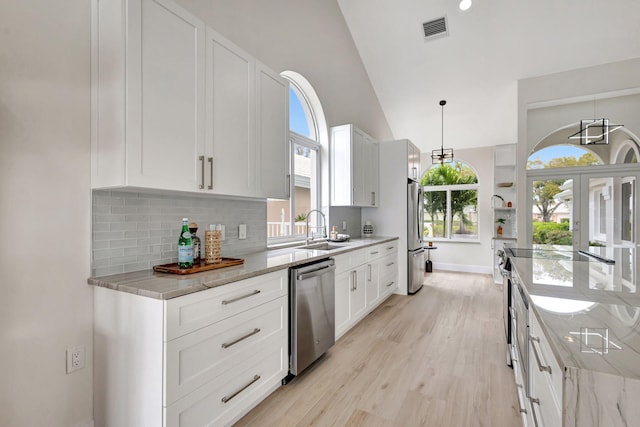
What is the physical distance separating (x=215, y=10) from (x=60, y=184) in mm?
1751

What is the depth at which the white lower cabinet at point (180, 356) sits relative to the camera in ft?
4.55

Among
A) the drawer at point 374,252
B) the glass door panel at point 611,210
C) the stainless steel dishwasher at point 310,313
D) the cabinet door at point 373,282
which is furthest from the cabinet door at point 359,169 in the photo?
the glass door panel at point 611,210

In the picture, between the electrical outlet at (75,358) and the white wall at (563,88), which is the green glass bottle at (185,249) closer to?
the electrical outlet at (75,358)

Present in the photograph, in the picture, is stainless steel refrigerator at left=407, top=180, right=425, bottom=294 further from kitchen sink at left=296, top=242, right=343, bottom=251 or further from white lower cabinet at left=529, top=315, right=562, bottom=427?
white lower cabinet at left=529, top=315, right=562, bottom=427

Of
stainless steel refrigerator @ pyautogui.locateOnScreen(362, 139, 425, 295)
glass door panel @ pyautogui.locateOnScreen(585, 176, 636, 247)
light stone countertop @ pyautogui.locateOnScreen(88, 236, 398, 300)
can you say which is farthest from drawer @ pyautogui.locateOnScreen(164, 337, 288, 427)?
glass door panel @ pyautogui.locateOnScreen(585, 176, 636, 247)

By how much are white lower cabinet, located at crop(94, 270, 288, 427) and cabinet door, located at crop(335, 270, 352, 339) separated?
112 centimetres

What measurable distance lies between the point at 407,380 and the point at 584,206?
462cm

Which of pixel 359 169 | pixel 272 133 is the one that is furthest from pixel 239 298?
pixel 359 169

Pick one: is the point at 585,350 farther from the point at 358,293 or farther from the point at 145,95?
the point at 358,293

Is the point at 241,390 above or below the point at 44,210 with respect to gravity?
below

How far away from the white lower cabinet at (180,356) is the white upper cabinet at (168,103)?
0.64 meters

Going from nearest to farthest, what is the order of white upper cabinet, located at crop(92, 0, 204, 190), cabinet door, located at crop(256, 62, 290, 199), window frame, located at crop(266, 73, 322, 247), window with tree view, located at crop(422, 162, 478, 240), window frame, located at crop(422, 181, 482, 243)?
white upper cabinet, located at crop(92, 0, 204, 190), cabinet door, located at crop(256, 62, 290, 199), window frame, located at crop(266, 73, 322, 247), window frame, located at crop(422, 181, 482, 243), window with tree view, located at crop(422, 162, 478, 240)

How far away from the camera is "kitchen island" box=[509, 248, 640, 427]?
620 mm

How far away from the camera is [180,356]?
1424 millimetres
